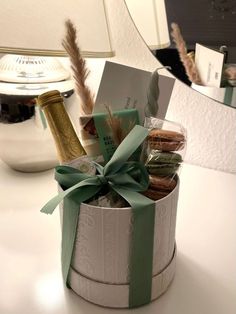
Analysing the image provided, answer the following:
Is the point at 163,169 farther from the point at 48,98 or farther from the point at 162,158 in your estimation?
the point at 48,98

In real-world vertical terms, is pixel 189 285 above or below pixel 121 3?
below

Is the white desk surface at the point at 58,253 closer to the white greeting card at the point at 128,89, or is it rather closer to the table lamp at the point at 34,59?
the table lamp at the point at 34,59

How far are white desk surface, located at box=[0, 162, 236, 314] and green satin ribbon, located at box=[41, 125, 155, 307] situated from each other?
0.05 m

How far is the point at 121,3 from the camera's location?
67cm

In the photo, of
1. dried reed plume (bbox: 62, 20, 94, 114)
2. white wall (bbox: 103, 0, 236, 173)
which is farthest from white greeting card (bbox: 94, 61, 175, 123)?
white wall (bbox: 103, 0, 236, 173)

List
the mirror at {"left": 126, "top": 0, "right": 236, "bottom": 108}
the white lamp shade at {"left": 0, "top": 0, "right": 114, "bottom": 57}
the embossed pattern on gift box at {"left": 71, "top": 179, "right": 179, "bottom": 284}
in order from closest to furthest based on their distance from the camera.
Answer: the embossed pattern on gift box at {"left": 71, "top": 179, "right": 179, "bottom": 284}, the white lamp shade at {"left": 0, "top": 0, "right": 114, "bottom": 57}, the mirror at {"left": 126, "top": 0, "right": 236, "bottom": 108}

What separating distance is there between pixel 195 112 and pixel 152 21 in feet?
0.59

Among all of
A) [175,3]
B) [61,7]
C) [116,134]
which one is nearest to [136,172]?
[116,134]

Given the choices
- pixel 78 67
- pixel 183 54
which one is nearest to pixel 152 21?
pixel 183 54

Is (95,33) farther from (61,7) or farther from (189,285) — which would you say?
(189,285)

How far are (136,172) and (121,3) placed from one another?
1.39 feet

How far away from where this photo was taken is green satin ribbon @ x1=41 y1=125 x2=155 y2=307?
0.33 m

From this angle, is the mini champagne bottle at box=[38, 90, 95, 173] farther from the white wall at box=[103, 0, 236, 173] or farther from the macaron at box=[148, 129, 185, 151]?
the white wall at box=[103, 0, 236, 173]

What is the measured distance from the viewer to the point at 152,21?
23.6 inches
